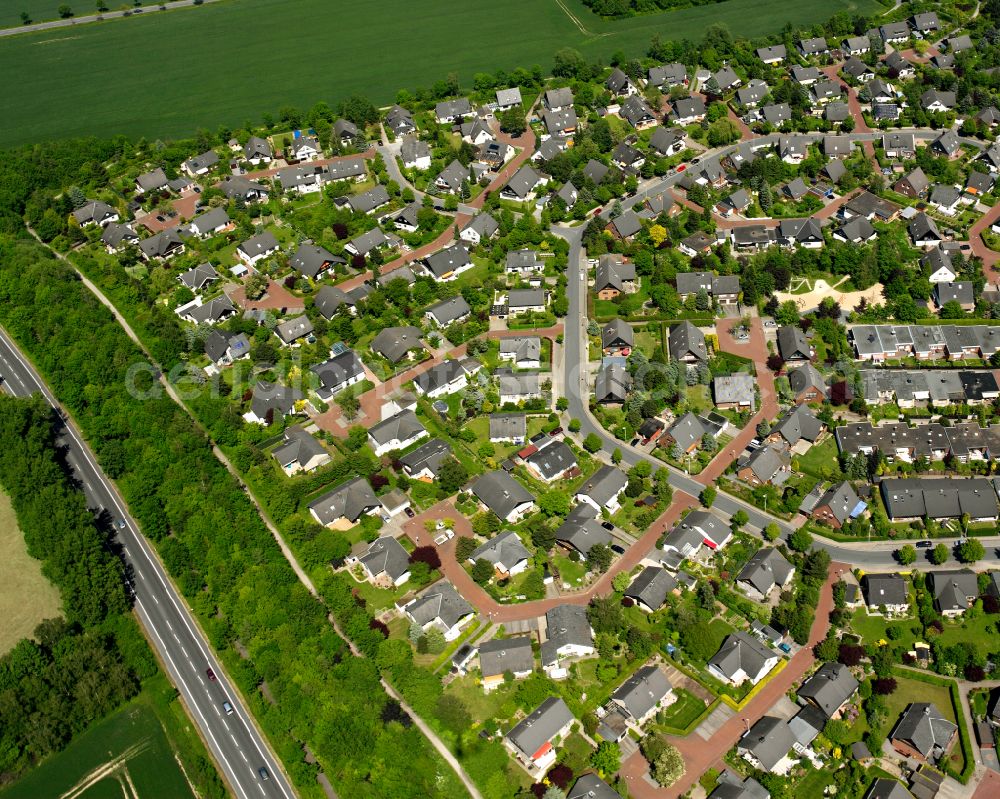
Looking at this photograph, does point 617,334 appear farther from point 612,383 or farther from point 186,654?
point 186,654

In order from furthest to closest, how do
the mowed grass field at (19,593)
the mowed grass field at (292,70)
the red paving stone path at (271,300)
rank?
the mowed grass field at (292,70) → the red paving stone path at (271,300) → the mowed grass field at (19,593)

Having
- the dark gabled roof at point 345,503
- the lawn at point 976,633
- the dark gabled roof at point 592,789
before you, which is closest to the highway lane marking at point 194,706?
the dark gabled roof at point 345,503

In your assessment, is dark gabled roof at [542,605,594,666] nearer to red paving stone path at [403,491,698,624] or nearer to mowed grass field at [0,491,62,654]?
red paving stone path at [403,491,698,624]

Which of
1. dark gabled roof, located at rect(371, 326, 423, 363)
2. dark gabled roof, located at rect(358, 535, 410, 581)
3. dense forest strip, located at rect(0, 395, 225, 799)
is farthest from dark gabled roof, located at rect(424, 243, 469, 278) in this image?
dense forest strip, located at rect(0, 395, 225, 799)

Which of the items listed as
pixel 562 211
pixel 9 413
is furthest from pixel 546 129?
pixel 9 413

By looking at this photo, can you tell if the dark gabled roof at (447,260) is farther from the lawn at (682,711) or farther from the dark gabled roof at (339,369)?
the lawn at (682,711)

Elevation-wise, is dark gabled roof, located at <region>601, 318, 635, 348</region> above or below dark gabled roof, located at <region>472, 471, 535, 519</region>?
above
